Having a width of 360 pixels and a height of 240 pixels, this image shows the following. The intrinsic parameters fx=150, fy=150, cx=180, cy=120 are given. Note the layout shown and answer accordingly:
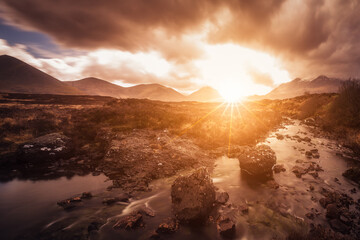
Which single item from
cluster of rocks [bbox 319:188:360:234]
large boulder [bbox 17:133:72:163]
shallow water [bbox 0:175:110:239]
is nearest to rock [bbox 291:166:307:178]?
cluster of rocks [bbox 319:188:360:234]

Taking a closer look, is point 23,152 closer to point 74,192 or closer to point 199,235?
point 74,192

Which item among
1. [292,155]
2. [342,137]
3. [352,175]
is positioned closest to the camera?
[352,175]

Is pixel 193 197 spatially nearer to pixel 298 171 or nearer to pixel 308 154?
pixel 298 171

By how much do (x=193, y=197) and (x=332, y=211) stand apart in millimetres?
6895

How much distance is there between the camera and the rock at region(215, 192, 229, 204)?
28.2 ft

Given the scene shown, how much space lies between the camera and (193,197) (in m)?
7.54

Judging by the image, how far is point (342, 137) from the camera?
19188 mm

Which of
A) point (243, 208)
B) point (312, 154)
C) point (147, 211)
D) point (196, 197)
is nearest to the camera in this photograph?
point (196, 197)

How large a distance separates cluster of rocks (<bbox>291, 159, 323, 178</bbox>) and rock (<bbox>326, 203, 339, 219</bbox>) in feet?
12.1

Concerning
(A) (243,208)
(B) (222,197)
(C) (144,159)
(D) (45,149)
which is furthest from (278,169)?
(D) (45,149)

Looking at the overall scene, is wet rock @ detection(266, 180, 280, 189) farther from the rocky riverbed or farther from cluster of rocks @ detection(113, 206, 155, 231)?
cluster of rocks @ detection(113, 206, 155, 231)

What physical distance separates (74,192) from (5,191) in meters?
4.49

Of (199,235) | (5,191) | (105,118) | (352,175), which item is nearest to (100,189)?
(5,191)

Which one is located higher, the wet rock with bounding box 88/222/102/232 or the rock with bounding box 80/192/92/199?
the rock with bounding box 80/192/92/199
